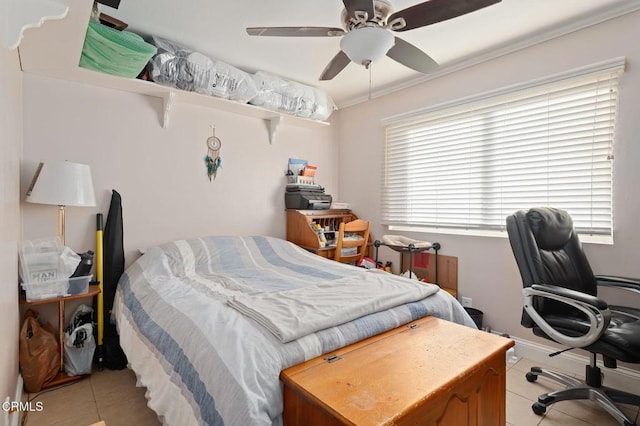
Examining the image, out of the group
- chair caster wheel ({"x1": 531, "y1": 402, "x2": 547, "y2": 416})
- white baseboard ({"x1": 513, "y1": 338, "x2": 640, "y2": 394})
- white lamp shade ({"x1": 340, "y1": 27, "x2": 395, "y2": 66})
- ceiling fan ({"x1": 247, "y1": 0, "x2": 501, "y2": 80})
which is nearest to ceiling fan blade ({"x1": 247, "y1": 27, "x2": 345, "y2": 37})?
ceiling fan ({"x1": 247, "y1": 0, "x2": 501, "y2": 80})

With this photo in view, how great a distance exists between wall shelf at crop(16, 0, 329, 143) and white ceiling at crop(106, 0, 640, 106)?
0.36 meters

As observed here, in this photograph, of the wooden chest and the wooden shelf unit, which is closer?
the wooden chest

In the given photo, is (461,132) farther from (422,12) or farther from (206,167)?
(206,167)

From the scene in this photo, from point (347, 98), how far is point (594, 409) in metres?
3.28

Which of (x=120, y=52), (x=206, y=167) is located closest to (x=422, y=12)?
(x=120, y=52)

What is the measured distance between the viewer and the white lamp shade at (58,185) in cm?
191

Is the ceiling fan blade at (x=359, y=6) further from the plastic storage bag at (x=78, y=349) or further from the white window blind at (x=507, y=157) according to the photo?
the plastic storage bag at (x=78, y=349)

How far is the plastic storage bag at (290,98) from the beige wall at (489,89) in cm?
59

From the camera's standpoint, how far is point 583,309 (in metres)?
1.60

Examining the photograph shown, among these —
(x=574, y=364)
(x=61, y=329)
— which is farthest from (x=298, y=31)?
(x=574, y=364)

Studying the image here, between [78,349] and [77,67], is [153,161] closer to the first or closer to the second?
[77,67]

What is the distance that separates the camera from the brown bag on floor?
72.9 inches

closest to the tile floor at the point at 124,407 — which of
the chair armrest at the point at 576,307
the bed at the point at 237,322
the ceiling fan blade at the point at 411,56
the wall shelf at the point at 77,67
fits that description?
the bed at the point at 237,322

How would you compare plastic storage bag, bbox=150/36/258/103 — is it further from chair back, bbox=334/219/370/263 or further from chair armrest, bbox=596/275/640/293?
chair armrest, bbox=596/275/640/293
